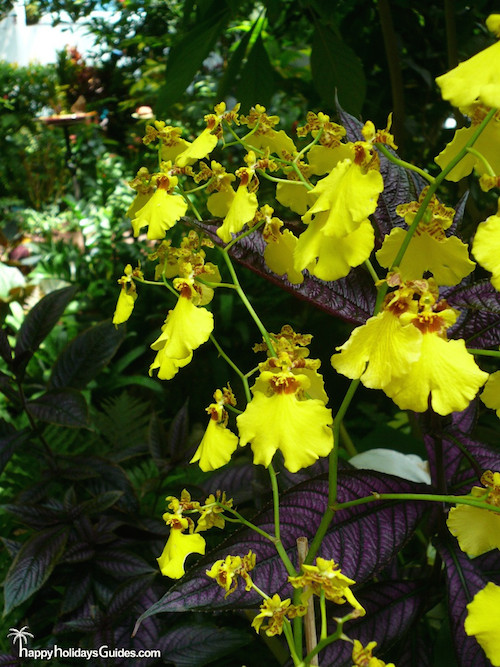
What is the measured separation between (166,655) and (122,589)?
4.1 inches

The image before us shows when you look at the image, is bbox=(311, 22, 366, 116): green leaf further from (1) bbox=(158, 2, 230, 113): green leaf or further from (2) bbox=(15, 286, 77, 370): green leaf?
(2) bbox=(15, 286, 77, 370): green leaf

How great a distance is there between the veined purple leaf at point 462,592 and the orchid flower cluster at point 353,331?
16cm

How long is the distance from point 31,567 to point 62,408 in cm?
25

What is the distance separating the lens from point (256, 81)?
0.97m

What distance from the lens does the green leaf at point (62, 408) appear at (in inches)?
39.1

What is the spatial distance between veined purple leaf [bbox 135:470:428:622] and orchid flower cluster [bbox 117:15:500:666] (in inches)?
1.1

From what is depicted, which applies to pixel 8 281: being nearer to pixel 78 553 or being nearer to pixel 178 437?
pixel 178 437

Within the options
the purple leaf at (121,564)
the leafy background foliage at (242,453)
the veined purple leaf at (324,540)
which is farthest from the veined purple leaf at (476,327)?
the purple leaf at (121,564)

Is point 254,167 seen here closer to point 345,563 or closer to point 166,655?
point 345,563

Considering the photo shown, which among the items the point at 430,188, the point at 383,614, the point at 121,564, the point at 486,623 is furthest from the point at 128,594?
the point at 430,188

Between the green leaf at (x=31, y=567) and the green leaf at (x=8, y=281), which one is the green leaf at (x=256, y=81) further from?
the green leaf at (x=8, y=281)

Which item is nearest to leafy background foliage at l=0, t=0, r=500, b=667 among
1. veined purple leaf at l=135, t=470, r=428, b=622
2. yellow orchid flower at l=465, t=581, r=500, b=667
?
veined purple leaf at l=135, t=470, r=428, b=622

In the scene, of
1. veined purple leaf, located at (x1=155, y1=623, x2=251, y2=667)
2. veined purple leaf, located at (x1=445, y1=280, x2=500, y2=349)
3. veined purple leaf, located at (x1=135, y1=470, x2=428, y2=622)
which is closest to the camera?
veined purple leaf, located at (x1=135, y1=470, x2=428, y2=622)

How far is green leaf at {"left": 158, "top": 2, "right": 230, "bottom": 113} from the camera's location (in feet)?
2.93
